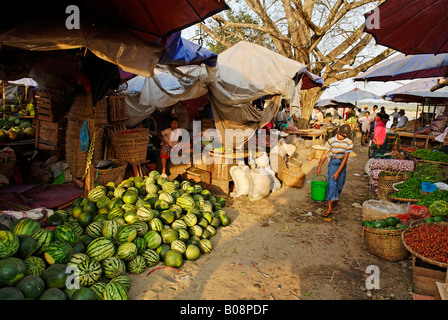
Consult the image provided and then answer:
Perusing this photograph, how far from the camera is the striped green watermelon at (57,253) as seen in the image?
2.87 metres

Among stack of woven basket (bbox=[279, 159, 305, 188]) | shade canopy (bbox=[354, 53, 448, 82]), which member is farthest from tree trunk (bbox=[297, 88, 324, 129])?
stack of woven basket (bbox=[279, 159, 305, 188])

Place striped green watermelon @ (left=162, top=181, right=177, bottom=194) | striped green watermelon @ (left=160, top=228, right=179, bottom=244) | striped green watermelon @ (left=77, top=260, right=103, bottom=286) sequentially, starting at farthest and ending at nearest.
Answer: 1. striped green watermelon @ (left=162, top=181, right=177, bottom=194)
2. striped green watermelon @ (left=160, top=228, right=179, bottom=244)
3. striped green watermelon @ (left=77, top=260, right=103, bottom=286)

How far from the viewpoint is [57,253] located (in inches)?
114

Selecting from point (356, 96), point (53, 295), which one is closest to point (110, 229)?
point (53, 295)

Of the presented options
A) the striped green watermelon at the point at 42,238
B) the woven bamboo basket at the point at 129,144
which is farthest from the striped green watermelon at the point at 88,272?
the woven bamboo basket at the point at 129,144

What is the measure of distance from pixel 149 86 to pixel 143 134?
2.47 metres

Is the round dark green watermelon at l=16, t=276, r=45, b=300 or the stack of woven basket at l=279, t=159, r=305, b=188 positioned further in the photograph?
the stack of woven basket at l=279, t=159, r=305, b=188

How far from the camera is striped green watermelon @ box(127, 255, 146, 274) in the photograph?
347 centimetres

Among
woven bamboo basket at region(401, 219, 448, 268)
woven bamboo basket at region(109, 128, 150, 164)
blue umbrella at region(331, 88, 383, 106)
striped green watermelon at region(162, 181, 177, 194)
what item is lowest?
woven bamboo basket at region(401, 219, 448, 268)

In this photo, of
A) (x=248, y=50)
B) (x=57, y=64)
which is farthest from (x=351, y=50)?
(x=57, y=64)

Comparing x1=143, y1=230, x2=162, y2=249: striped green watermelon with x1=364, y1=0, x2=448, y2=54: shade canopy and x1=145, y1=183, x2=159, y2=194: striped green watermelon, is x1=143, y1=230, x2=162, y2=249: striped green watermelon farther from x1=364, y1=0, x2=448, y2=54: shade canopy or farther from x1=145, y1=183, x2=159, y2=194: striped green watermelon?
x1=364, y1=0, x2=448, y2=54: shade canopy

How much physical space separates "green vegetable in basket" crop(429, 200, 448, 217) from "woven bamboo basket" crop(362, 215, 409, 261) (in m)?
0.68

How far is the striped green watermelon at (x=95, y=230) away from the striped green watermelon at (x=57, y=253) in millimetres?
677

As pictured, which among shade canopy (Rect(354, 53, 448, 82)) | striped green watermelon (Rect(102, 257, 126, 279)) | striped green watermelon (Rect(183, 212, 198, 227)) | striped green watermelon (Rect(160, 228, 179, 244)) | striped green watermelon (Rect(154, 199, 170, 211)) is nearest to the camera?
striped green watermelon (Rect(102, 257, 126, 279))
